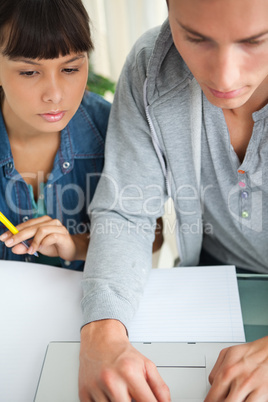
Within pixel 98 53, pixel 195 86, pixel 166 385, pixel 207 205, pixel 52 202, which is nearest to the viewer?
pixel 166 385

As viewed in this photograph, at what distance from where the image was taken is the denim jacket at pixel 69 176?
41.4 inches

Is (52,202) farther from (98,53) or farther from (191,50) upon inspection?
(98,53)

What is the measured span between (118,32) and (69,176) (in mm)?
1049

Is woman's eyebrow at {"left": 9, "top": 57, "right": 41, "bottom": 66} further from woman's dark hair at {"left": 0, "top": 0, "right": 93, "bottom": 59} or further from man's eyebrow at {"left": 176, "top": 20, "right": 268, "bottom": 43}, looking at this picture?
man's eyebrow at {"left": 176, "top": 20, "right": 268, "bottom": 43}

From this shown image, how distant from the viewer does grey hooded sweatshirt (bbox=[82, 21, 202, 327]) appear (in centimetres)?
83

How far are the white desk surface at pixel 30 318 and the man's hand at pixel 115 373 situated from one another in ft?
0.25

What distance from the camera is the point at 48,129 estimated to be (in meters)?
0.97

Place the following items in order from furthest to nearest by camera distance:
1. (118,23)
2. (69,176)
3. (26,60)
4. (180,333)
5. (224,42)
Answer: (118,23), (69,176), (26,60), (180,333), (224,42)

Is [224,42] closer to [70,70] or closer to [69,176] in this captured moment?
[70,70]

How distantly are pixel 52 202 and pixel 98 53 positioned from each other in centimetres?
110

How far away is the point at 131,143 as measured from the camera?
2.92 feet

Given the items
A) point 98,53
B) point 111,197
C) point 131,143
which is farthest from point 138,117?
point 98,53

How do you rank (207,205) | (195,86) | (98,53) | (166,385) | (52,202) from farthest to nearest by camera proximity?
(98,53), (52,202), (207,205), (195,86), (166,385)

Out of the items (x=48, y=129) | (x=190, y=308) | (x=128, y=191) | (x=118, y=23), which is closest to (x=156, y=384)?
(x=190, y=308)
